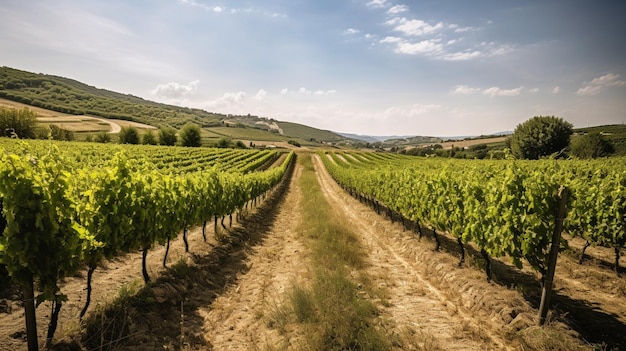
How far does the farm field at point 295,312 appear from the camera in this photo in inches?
258

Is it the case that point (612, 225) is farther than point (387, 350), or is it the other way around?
point (612, 225)

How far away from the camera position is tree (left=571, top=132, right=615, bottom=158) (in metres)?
58.6

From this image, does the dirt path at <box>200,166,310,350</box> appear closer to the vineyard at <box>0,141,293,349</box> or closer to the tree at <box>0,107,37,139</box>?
the vineyard at <box>0,141,293,349</box>

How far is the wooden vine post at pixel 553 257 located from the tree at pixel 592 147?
223ft

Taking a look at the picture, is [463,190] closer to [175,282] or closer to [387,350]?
[387,350]

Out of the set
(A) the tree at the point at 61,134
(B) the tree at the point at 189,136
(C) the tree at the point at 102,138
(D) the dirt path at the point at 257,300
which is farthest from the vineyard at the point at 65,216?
(B) the tree at the point at 189,136

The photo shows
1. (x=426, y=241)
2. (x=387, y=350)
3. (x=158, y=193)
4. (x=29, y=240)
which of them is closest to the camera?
(x=29, y=240)

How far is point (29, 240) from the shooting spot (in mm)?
5082

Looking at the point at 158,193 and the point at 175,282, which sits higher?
the point at 158,193

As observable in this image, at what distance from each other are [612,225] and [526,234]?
536 cm

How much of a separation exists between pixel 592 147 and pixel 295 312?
74.6m

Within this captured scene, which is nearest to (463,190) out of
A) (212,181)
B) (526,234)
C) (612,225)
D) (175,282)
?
(526,234)

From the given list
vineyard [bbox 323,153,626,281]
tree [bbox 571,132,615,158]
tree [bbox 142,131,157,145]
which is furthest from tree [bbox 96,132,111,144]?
tree [bbox 571,132,615,158]

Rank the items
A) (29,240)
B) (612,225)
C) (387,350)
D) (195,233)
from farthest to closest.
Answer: (195,233)
(612,225)
(387,350)
(29,240)
